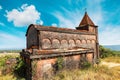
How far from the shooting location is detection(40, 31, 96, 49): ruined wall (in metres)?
16.8

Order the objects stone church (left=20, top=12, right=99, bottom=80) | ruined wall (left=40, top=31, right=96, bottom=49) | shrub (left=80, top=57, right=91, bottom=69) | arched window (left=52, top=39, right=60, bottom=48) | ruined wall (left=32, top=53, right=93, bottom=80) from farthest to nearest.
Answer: arched window (left=52, top=39, right=60, bottom=48) → ruined wall (left=40, top=31, right=96, bottom=49) → shrub (left=80, top=57, right=91, bottom=69) → stone church (left=20, top=12, right=99, bottom=80) → ruined wall (left=32, top=53, right=93, bottom=80)

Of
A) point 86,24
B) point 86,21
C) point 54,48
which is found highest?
point 86,21

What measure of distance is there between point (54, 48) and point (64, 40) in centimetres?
255

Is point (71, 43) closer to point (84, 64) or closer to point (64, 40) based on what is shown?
point (64, 40)

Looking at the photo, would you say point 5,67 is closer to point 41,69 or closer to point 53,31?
point 41,69

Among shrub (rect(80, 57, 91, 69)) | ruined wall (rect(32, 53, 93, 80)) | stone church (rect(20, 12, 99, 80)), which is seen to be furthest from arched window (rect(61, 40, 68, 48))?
shrub (rect(80, 57, 91, 69))

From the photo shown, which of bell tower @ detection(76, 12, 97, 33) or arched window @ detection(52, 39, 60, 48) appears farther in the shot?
bell tower @ detection(76, 12, 97, 33)

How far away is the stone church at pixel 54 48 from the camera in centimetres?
1195

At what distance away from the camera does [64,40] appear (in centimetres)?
Result: 1948

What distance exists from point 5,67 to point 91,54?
464 inches

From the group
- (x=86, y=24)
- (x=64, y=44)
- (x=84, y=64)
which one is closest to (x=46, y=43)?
(x=64, y=44)

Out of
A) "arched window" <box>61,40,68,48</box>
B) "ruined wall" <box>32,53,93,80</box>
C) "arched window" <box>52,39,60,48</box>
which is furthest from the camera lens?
"arched window" <box>61,40,68,48</box>

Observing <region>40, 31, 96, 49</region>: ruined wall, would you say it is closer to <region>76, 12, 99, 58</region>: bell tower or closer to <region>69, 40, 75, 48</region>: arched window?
<region>69, 40, 75, 48</region>: arched window

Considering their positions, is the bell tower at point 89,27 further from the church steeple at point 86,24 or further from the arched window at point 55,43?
the arched window at point 55,43
